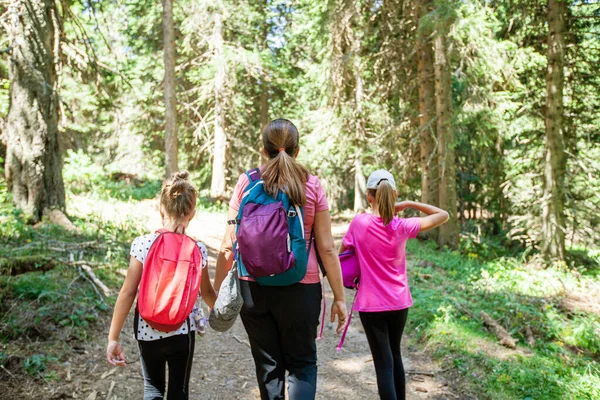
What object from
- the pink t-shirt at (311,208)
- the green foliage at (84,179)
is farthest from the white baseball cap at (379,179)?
the green foliage at (84,179)

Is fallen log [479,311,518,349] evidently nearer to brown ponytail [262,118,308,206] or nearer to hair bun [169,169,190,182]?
brown ponytail [262,118,308,206]

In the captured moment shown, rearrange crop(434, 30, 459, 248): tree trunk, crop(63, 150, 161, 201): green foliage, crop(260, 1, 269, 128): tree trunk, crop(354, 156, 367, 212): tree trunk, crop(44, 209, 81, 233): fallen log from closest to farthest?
1. crop(44, 209, 81, 233): fallen log
2. crop(434, 30, 459, 248): tree trunk
3. crop(63, 150, 161, 201): green foliage
4. crop(354, 156, 367, 212): tree trunk
5. crop(260, 1, 269, 128): tree trunk

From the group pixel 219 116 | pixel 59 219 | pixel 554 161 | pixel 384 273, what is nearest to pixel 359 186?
pixel 219 116

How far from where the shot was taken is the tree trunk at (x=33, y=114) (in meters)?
7.77

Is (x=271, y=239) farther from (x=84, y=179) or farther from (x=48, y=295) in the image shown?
(x=84, y=179)

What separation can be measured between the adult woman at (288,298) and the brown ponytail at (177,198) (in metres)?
0.29

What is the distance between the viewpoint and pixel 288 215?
257cm

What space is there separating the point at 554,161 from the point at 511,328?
556cm

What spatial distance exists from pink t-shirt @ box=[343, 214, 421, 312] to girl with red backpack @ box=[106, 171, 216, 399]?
128cm

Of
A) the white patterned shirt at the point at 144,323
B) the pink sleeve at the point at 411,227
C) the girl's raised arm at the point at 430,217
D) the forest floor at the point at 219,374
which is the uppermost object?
the girl's raised arm at the point at 430,217

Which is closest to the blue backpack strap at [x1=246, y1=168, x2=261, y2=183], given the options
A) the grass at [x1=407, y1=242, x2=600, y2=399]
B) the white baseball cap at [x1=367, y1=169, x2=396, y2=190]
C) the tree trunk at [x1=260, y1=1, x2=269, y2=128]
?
the white baseball cap at [x1=367, y1=169, x2=396, y2=190]

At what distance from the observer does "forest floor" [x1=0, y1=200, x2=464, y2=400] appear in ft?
13.0

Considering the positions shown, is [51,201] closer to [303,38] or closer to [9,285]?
[9,285]

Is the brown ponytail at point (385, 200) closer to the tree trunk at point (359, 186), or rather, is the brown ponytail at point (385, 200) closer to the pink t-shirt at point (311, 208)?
the pink t-shirt at point (311, 208)
